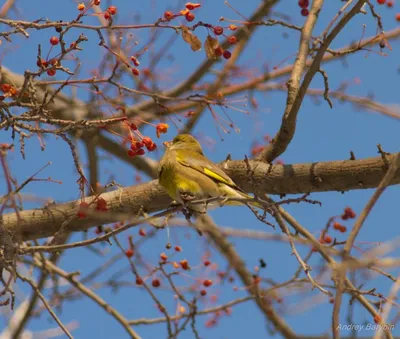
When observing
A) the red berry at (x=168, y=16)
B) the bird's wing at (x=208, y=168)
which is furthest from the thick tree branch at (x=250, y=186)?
the red berry at (x=168, y=16)

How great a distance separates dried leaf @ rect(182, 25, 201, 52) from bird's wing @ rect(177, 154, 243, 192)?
1.10 meters

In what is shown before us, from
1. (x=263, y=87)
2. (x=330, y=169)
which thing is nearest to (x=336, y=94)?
(x=263, y=87)

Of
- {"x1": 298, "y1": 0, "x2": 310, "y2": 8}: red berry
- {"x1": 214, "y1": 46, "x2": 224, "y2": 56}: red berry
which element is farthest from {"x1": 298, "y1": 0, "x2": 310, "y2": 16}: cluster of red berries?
{"x1": 214, "y1": 46, "x2": 224, "y2": 56}: red berry

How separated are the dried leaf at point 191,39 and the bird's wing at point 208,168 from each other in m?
1.10

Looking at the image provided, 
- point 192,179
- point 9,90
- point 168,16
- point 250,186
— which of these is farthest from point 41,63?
point 250,186

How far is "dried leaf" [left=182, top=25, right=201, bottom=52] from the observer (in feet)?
10.9

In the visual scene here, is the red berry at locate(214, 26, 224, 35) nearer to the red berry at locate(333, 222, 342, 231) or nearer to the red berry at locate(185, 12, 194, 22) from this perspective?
the red berry at locate(185, 12, 194, 22)

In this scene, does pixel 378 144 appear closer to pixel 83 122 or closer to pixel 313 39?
pixel 313 39

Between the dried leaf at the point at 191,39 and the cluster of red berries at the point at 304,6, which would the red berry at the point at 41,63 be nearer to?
the dried leaf at the point at 191,39

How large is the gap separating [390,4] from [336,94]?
4.74ft

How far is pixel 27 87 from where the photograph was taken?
3000mm

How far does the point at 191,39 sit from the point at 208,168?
1.32 m

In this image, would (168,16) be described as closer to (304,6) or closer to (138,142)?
(138,142)

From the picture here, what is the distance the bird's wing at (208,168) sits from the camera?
432cm
